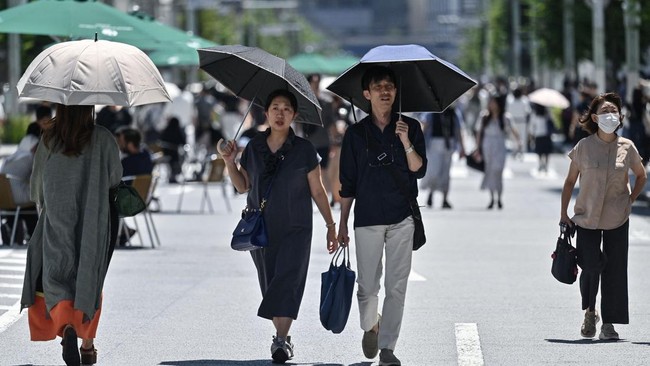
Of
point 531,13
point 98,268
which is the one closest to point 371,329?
point 98,268

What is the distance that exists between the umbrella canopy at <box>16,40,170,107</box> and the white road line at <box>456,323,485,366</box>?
2.20 meters

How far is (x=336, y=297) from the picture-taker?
31.9 ft

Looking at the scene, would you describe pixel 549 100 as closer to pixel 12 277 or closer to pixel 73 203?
pixel 12 277

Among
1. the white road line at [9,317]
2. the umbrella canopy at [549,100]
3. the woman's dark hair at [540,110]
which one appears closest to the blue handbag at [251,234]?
the white road line at [9,317]

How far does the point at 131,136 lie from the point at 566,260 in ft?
29.5

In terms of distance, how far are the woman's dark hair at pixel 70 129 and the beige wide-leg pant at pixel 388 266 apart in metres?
1.51

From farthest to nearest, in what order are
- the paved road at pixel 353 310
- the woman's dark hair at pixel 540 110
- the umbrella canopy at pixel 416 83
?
the woman's dark hair at pixel 540 110, the paved road at pixel 353 310, the umbrella canopy at pixel 416 83

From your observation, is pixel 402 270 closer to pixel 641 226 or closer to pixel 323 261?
pixel 323 261

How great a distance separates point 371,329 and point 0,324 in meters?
3.08

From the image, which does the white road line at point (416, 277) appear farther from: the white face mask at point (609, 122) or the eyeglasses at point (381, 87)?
the eyeglasses at point (381, 87)

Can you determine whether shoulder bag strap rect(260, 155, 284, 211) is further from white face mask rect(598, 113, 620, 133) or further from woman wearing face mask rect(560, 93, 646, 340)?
white face mask rect(598, 113, 620, 133)

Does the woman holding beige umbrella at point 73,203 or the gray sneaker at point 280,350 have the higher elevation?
the woman holding beige umbrella at point 73,203

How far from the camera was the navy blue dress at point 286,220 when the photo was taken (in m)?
9.77

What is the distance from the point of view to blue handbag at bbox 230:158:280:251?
9.64 meters
